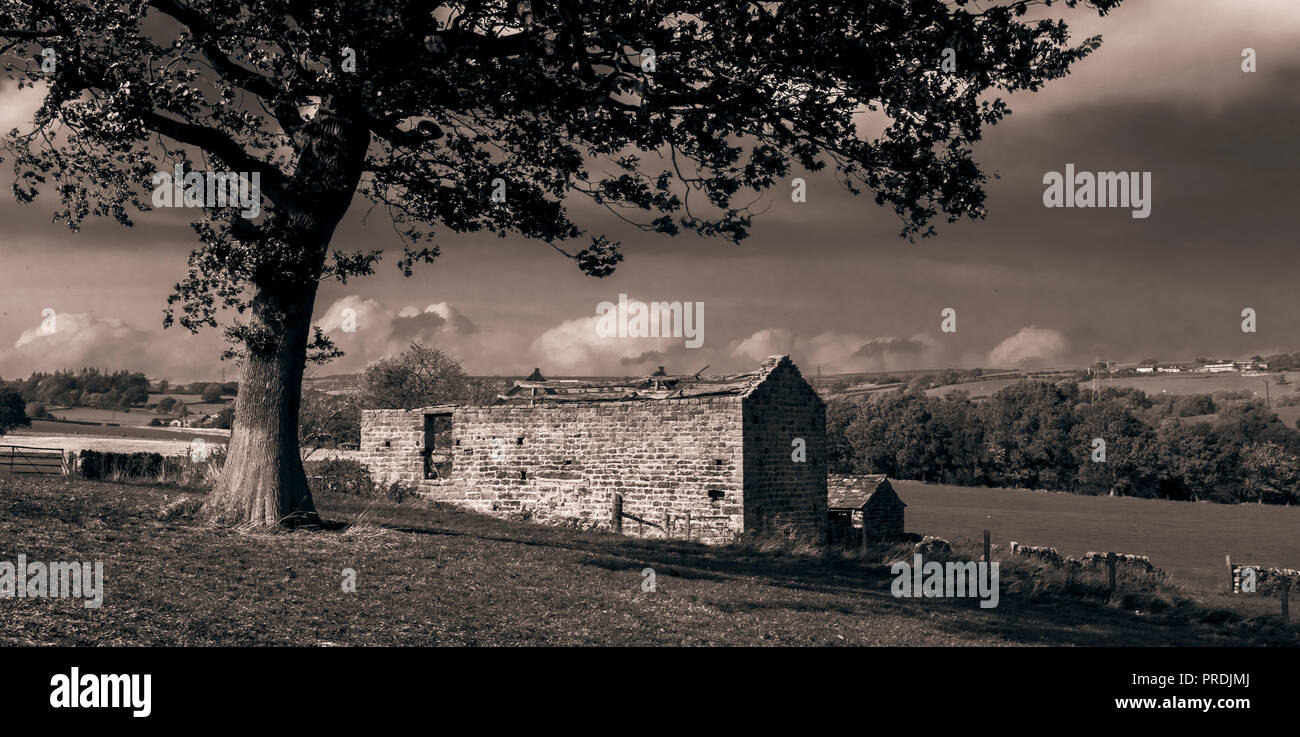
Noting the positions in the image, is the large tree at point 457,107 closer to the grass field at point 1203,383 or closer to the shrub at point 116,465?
the shrub at point 116,465

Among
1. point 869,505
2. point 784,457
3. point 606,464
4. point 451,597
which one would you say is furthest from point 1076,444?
point 451,597

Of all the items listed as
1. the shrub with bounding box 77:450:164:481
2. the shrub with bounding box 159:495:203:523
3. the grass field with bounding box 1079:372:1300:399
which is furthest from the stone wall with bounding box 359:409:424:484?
the grass field with bounding box 1079:372:1300:399

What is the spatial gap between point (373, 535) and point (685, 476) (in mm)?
10949

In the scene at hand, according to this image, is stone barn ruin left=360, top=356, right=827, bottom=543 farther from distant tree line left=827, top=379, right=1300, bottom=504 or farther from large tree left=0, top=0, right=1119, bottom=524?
distant tree line left=827, top=379, right=1300, bottom=504

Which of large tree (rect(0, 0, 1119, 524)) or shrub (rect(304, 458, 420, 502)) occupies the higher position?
large tree (rect(0, 0, 1119, 524))

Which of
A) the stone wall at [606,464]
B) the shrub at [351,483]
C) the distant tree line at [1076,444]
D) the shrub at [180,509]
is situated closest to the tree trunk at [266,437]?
the shrub at [180,509]

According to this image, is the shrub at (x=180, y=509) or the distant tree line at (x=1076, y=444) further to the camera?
the distant tree line at (x=1076, y=444)

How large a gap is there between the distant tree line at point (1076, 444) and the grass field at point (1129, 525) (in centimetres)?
594

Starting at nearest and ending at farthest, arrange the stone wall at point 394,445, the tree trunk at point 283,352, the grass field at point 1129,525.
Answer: the tree trunk at point 283,352
the stone wall at point 394,445
the grass field at point 1129,525

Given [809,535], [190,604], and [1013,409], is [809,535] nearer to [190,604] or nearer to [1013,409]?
[190,604]

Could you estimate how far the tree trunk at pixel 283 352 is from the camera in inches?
566

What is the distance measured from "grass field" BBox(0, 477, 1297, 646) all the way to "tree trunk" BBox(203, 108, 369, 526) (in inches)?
30.8

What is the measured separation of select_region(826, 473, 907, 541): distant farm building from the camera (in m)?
35.4

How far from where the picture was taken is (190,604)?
9.45 m
